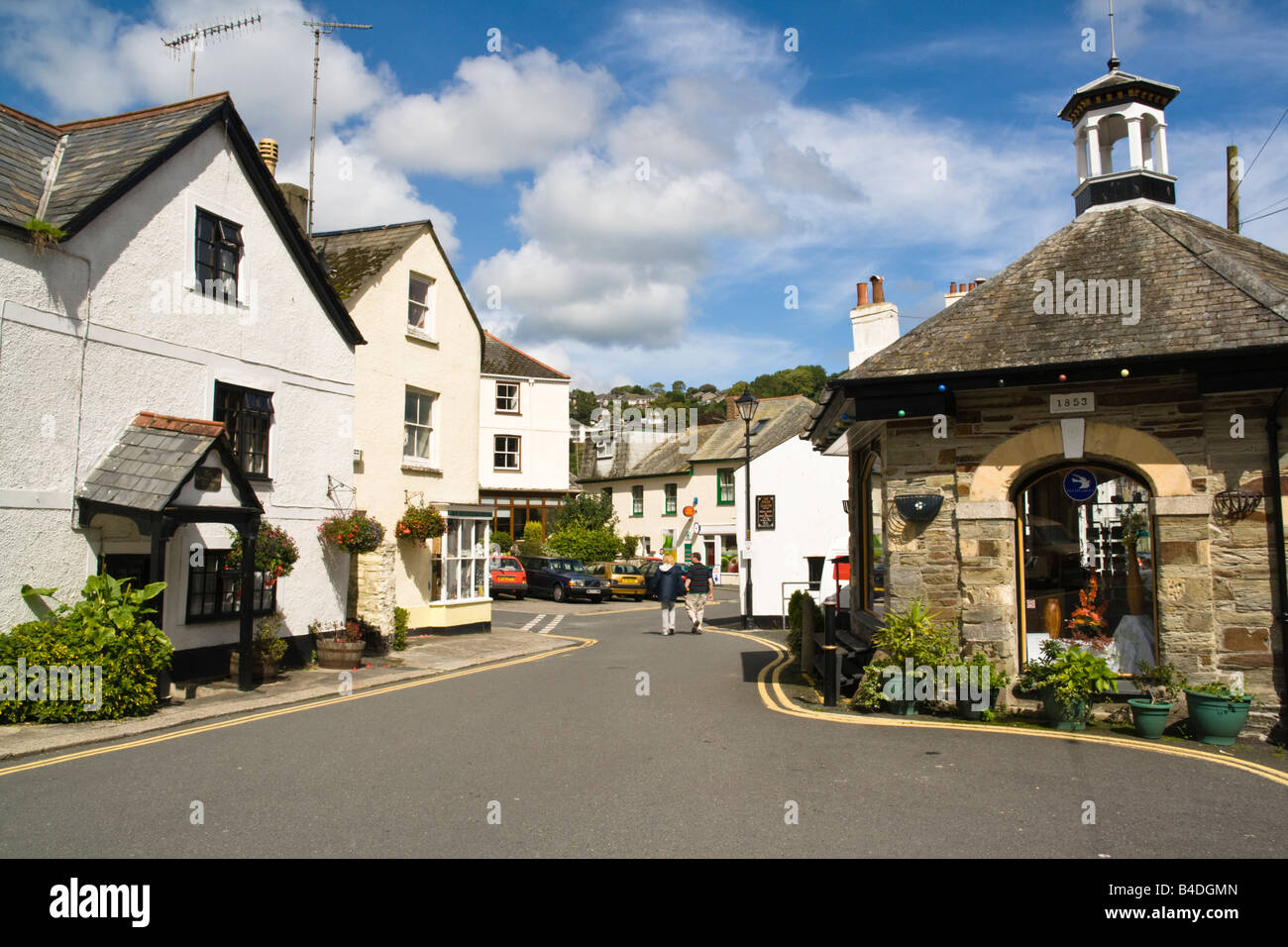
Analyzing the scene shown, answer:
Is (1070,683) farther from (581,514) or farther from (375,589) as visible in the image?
(581,514)

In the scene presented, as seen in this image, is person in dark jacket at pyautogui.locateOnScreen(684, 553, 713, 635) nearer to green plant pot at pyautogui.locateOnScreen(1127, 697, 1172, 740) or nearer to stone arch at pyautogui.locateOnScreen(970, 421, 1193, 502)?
stone arch at pyautogui.locateOnScreen(970, 421, 1193, 502)

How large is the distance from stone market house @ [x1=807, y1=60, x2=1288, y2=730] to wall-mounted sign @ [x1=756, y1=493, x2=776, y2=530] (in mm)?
15769

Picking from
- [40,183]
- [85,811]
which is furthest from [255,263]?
[85,811]

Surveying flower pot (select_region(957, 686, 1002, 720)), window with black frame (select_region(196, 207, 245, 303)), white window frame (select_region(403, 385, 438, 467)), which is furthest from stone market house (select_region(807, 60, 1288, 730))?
white window frame (select_region(403, 385, 438, 467))

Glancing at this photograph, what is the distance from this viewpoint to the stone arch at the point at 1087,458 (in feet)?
32.5

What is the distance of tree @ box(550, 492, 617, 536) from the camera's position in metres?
42.8

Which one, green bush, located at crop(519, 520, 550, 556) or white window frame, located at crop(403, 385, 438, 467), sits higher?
white window frame, located at crop(403, 385, 438, 467)

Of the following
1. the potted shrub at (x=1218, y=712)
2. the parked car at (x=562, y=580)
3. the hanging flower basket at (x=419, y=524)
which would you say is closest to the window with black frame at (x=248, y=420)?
the hanging flower basket at (x=419, y=524)

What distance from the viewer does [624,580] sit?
122 feet

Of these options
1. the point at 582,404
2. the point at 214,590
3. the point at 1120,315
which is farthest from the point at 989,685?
the point at 582,404

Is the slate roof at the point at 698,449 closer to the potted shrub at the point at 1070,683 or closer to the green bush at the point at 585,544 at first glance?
the green bush at the point at 585,544

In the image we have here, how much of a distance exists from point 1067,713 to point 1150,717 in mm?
795

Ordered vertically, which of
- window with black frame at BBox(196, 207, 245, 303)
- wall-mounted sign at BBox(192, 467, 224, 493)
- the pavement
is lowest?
the pavement

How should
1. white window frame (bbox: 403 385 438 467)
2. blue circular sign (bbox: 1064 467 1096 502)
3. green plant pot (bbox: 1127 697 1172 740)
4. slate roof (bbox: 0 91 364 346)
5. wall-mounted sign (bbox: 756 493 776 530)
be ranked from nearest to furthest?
green plant pot (bbox: 1127 697 1172 740), blue circular sign (bbox: 1064 467 1096 502), slate roof (bbox: 0 91 364 346), white window frame (bbox: 403 385 438 467), wall-mounted sign (bbox: 756 493 776 530)
